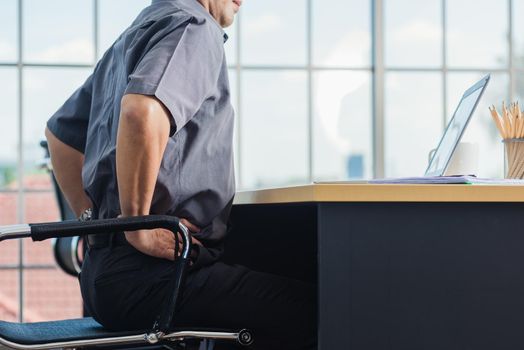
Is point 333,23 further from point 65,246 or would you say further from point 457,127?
point 457,127

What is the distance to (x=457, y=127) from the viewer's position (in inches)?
91.0

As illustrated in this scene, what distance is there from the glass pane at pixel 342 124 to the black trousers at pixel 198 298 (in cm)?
431

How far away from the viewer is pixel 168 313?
5.32 feet

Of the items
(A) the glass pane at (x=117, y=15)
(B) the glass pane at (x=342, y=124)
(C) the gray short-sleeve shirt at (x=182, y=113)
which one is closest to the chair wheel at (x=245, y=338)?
(C) the gray short-sleeve shirt at (x=182, y=113)

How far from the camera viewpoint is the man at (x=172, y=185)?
5.46 ft

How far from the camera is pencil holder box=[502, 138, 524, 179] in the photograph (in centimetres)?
209

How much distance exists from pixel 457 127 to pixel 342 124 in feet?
27.0

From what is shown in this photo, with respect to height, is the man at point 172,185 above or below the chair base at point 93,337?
above

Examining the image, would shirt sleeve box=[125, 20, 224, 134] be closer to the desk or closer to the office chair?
the office chair

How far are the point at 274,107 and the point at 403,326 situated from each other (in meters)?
8.21

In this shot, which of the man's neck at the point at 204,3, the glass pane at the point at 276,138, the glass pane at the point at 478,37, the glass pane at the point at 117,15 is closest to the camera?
the man's neck at the point at 204,3

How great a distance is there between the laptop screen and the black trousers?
27.7 inches

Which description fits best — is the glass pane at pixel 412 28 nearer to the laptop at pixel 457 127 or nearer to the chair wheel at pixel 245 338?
the laptop at pixel 457 127

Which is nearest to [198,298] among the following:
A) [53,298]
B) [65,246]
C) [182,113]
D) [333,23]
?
[182,113]
